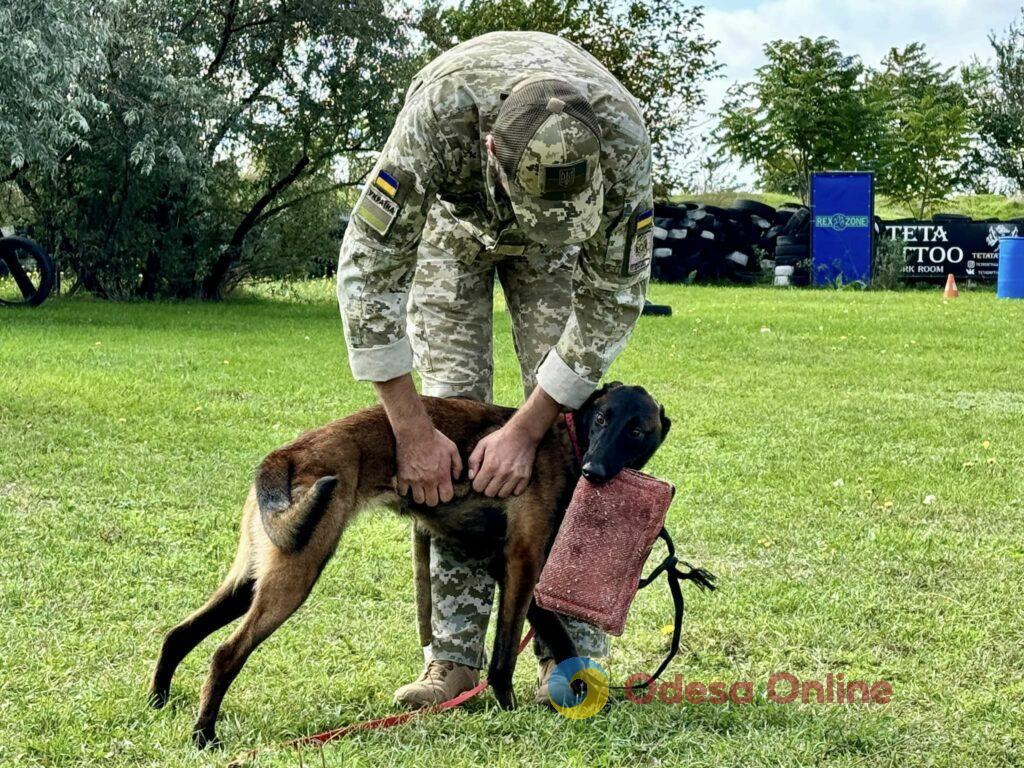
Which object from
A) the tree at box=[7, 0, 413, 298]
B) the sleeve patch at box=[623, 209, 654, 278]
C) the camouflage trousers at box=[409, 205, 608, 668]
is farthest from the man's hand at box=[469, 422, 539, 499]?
the tree at box=[7, 0, 413, 298]

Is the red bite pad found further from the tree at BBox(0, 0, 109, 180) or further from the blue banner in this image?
the blue banner

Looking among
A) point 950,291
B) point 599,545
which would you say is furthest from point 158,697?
point 950,291

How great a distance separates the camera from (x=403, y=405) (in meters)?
3.19

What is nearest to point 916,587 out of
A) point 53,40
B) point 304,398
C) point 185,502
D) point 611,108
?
point 611,108

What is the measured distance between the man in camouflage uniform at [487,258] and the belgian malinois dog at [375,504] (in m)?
0.09

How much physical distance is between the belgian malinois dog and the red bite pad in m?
0.07

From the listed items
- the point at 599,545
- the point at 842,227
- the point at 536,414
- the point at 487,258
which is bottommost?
the point at 599,545

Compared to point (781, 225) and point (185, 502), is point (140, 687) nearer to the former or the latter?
point (185, 502)

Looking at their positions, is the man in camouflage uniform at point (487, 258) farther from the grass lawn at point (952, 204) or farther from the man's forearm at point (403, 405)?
the grass lawn at point (952, 204)

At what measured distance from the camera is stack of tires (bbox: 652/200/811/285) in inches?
980

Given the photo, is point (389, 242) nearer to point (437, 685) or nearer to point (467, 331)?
point (467, 331)

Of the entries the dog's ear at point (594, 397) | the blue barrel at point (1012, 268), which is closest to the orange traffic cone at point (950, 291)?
the blue barrel at point (1012, 268)

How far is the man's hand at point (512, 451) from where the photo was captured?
3.31 metres

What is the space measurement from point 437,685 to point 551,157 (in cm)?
167
